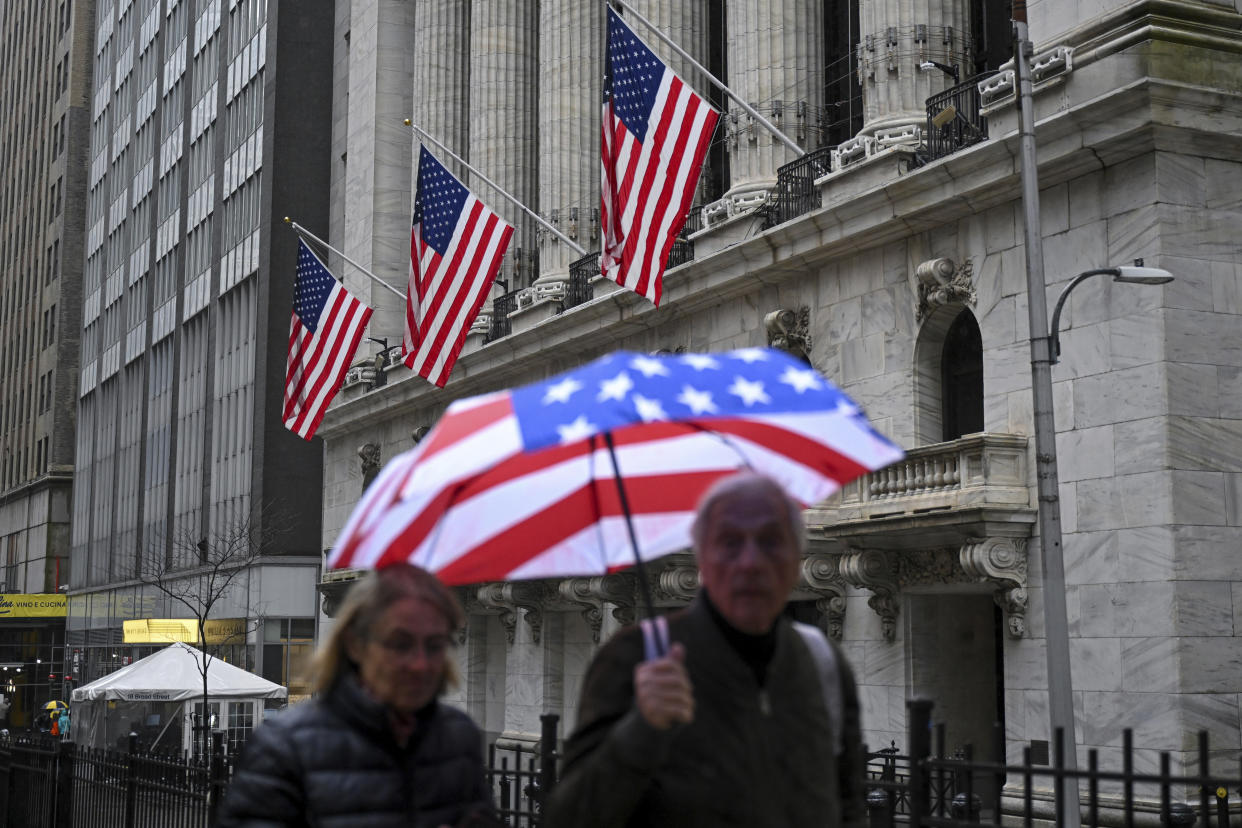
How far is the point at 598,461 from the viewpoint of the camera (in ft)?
17.0

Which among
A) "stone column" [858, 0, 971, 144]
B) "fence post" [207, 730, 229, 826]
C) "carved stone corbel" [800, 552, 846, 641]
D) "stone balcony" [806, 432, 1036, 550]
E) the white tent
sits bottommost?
"fence post" [207, 730, 229, 826]

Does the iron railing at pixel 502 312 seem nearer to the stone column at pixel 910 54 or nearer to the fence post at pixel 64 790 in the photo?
the stone column at pixel 910 54

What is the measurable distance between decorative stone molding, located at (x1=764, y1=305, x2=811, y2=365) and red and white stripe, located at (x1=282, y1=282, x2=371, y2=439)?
811cm

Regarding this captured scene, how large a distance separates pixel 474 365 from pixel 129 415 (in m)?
39.6

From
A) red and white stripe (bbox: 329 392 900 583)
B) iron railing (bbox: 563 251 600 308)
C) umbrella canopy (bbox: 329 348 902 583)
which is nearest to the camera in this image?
umbrella canopy (bbox: 329 348 902 583)

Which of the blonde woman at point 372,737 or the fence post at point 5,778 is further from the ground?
the blonde woman at point 372,737

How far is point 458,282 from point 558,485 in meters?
20.5

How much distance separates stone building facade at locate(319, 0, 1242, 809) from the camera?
60.5 ft

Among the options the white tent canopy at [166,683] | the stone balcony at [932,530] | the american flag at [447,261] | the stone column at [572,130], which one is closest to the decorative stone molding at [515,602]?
the white tent canopy at [166,683]

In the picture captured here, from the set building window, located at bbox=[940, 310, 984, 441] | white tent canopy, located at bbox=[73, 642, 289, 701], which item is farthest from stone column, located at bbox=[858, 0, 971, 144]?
white tent canopy, located at bbox=[73, 642, 289, 701]

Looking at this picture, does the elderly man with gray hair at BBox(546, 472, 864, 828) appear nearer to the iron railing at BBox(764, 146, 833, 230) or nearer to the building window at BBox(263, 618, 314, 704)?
the iron railing at BBox(764, 146, 833, 230)

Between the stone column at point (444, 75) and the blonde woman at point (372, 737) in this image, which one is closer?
the blonde woman at point (372, 737)

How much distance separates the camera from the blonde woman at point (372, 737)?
427 centimetres

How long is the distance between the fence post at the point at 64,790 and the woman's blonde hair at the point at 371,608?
12049 mm
